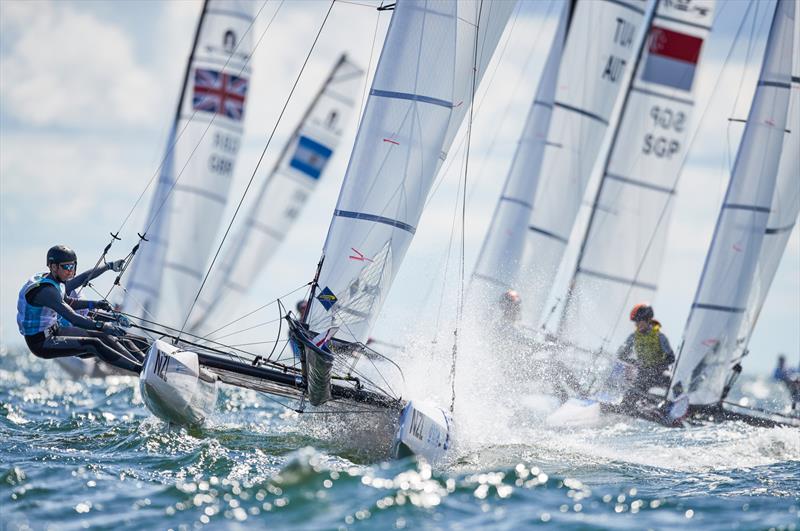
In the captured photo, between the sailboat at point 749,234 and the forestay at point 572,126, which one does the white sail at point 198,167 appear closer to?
the forestay at point 572,126

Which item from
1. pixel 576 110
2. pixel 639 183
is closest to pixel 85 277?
pixel 576 110

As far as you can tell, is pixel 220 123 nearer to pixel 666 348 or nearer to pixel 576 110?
pixel 576 110

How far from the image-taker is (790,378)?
12914 mm

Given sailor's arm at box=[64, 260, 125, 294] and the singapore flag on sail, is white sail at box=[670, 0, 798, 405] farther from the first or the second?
sailor's arm at box=[64, 260, 125, 294]

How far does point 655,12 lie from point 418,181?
7.58 metres

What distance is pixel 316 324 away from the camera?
8148 millimetres

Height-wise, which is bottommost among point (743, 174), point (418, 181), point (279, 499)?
point (279, 499)

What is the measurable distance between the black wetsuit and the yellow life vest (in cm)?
598

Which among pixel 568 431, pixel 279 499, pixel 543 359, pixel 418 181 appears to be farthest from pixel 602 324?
pixel 279 499

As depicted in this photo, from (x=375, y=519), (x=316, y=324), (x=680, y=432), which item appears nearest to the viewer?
(x=375, y=519)

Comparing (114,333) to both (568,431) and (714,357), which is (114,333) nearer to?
(568,431)

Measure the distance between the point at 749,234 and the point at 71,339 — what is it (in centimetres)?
771

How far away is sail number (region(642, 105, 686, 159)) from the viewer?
48.7 feet

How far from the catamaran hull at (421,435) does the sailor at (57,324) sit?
1928 mm
